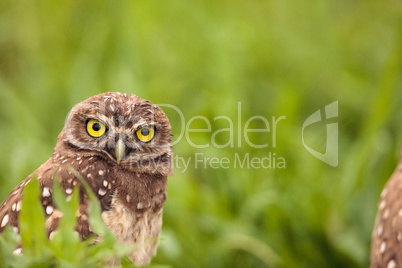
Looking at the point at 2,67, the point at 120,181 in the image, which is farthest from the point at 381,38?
the point at 120,181

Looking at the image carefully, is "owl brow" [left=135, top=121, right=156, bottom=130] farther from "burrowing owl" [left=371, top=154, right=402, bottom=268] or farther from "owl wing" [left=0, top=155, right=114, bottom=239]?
"burrowing owl" [left=371, top=154, right=402, bottom=268]

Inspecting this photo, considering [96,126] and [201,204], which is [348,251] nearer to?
[201,204]

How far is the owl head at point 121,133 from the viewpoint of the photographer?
183 centimetres

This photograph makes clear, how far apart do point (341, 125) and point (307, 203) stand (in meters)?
1.29

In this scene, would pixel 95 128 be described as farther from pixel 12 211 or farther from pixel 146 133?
pixel 12 211

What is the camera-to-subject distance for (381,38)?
5.65 m

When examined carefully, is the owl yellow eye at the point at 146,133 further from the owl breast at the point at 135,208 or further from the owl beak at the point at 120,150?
the owl breast at the point at 135,208

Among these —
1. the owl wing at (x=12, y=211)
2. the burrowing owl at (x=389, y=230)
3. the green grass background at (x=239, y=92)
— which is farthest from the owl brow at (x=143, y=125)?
the green grass background at (x=239, y=92)

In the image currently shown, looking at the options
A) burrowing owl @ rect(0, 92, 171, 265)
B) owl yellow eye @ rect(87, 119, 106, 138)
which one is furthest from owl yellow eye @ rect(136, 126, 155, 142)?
owl yellow eye @ rect(87, 119, 106, 138)

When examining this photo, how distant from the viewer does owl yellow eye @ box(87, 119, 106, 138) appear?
1878 millimetres

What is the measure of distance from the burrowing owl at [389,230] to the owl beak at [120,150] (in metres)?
1.19
